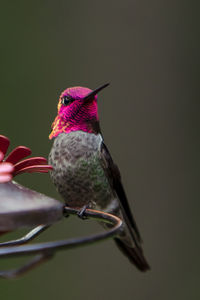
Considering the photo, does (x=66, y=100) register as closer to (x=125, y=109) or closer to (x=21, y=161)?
(x=21, y=161)

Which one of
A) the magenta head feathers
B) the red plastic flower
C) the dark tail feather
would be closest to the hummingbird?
the magenta head feathers

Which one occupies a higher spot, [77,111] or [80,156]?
[77,111]

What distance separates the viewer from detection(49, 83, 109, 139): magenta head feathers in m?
2.42

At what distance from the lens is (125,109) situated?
4.90 meters

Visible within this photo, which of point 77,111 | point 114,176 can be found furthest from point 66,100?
point 114,176

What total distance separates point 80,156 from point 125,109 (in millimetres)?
2519

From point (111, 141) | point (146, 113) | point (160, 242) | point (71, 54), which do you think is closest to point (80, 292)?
point (160, 242)

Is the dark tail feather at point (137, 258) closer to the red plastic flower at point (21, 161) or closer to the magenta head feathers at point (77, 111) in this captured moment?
the magenta head feathers at point (77, 111)

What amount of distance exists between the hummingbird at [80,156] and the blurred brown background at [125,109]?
6.82ft

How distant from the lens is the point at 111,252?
15.4ft

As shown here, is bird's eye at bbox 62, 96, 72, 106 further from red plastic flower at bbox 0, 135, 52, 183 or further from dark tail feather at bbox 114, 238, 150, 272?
dark tail feather at bbox 114, 238, 150, 272

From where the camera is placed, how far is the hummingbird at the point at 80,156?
2.43 m

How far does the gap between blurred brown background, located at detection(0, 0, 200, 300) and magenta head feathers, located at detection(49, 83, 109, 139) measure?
6.95 ft

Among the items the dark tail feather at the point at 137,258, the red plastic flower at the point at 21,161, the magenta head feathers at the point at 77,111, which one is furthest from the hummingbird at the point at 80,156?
the red plastic flower at the point at 21,161
